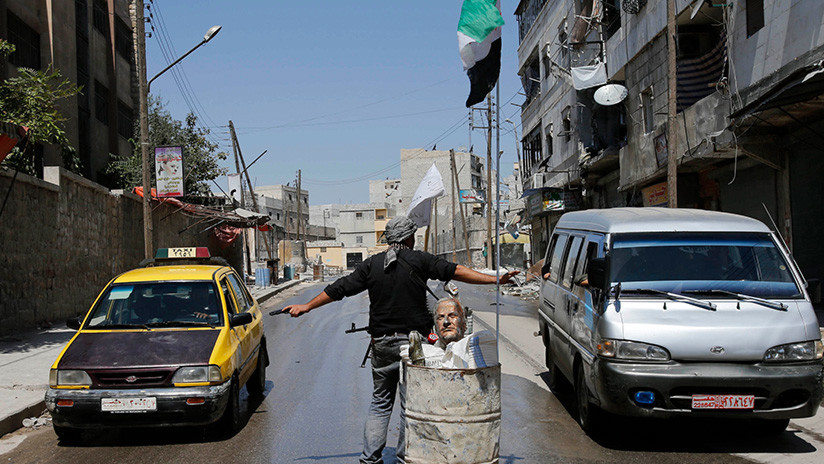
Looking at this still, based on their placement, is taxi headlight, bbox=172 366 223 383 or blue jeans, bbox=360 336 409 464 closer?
blue jeans, bbox=360 336 409 464

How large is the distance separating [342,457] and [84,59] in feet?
90.1

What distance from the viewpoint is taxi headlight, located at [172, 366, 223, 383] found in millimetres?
6270

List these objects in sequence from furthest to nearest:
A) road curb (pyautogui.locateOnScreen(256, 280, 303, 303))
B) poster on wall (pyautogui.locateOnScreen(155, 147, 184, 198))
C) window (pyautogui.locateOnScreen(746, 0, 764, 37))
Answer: road curb (pyautogui.locateOnScreen(256, 280, 303, 303)) < poster on wall (pyautogui.locateOnScreen(155, 147, 184, 198)) < window (pyautogui.locateOnScreen(746, 0, 764, 37))

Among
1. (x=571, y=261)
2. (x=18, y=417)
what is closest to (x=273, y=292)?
(x=18, y=417)

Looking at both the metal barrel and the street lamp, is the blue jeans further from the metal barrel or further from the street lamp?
the street lamp

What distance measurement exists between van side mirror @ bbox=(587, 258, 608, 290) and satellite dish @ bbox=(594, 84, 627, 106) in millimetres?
16968

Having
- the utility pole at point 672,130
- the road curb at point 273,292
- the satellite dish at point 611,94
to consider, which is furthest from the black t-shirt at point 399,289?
the road curb at point 273,292

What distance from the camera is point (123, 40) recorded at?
34594mm

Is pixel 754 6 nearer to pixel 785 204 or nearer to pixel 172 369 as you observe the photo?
pixel 785 204

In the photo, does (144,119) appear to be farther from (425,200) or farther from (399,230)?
(399,230)

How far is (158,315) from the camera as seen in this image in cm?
734

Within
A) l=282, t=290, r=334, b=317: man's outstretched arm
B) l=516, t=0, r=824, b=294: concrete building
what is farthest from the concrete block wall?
l=516, t=0, r=824, b=294: concrete building

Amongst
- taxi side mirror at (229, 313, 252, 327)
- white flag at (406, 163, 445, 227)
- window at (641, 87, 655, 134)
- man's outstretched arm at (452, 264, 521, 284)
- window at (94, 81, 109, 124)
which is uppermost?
window at (94, 81, 109, 124)

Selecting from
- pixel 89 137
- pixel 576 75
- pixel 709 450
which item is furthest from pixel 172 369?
pixel 89 137
